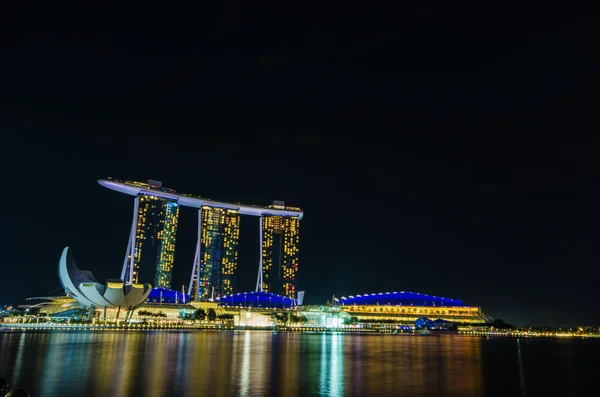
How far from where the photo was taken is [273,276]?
160 meters

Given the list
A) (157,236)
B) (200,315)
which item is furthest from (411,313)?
(157,236)

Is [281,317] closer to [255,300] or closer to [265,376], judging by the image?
[255,300]

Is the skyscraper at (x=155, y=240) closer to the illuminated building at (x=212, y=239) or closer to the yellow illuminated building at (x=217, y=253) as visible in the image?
the illuminated building at (x=212, y=239)

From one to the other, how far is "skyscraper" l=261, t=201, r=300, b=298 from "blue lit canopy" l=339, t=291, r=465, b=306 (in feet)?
61.8

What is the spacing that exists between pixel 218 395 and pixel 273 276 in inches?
5641

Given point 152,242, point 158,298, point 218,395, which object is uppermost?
point 152,242

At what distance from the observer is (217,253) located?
5876 inches

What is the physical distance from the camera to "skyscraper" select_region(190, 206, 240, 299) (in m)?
146

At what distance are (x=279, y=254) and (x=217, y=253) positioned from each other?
21477 millimetres

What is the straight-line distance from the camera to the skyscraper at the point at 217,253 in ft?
479

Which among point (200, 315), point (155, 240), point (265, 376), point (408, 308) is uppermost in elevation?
point (155, 240)

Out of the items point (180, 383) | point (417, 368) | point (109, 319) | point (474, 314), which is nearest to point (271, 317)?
point (109, 319)

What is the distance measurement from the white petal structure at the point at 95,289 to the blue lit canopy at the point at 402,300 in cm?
7270

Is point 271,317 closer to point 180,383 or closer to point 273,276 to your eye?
point 273,276
